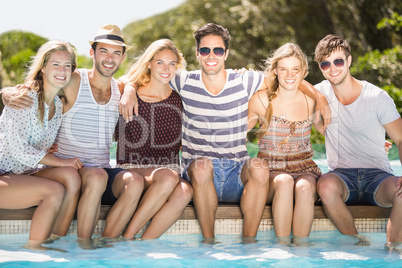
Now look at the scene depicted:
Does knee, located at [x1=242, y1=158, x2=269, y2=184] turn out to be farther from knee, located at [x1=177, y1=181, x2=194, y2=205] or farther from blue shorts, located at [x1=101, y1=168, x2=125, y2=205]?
blue shorts, located at [x1=101, y1=168, x2=125, y2=205]

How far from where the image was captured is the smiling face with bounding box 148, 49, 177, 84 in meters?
4.28

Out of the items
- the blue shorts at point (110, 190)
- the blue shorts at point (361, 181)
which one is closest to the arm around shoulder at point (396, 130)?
the blue shorts at point (361, 181)

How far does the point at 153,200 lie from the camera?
12.7 feet

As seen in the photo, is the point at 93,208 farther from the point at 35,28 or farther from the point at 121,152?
the point at 35,28

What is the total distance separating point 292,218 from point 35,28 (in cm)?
1527

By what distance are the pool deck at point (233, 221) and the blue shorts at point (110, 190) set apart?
8cm

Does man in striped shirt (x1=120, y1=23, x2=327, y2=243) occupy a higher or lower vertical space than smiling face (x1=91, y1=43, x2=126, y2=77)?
lower

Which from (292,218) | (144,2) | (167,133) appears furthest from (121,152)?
(144,2)

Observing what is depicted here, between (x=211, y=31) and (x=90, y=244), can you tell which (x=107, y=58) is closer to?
(x=211, y=31)

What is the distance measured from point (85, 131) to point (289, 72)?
1769 millimetres

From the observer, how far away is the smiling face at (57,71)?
3.90 meters

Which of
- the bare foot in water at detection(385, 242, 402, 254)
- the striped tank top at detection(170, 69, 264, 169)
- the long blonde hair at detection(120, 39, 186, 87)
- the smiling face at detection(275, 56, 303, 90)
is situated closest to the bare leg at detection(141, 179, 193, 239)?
the striped tank top at detection(170, 69, 264, 169)

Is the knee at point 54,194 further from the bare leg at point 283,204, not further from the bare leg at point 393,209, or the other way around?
the bare leg at point 393,209

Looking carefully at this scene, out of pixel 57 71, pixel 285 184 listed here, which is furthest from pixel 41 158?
pixel 285 184
